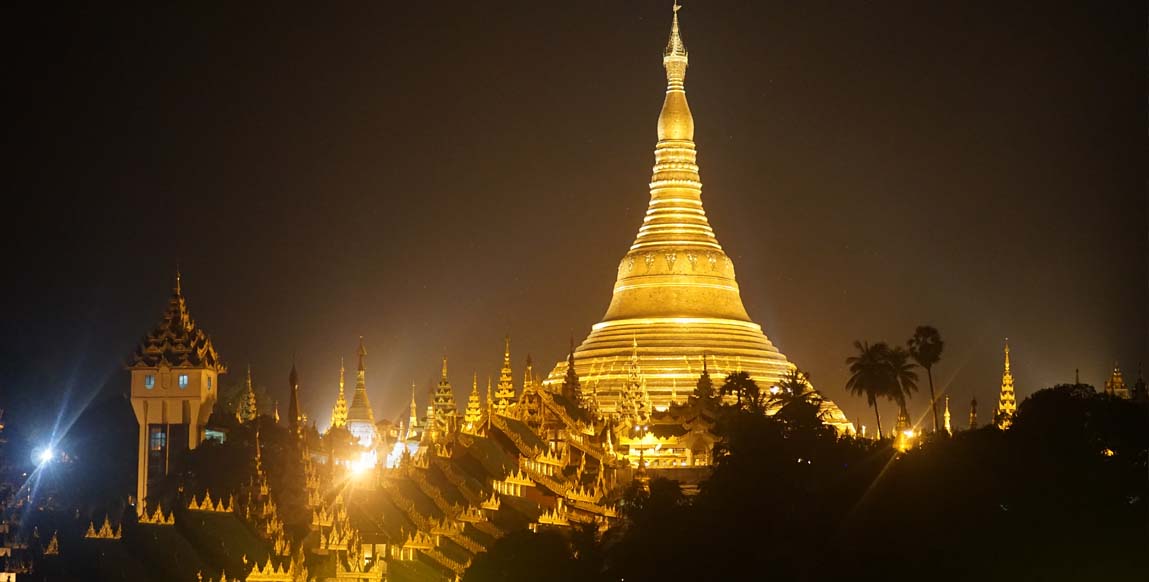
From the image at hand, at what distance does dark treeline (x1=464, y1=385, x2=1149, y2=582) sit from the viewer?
36.4m

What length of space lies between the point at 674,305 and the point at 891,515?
33313 millimetres

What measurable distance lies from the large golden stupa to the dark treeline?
26.0m

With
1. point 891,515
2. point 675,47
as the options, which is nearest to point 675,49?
point 675,47

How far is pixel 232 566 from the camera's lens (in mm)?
41281

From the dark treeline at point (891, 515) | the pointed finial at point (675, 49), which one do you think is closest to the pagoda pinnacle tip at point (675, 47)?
the pointed finial at point (675, 49)

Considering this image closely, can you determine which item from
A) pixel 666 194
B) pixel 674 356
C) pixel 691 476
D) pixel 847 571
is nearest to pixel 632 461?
pixel 691 476

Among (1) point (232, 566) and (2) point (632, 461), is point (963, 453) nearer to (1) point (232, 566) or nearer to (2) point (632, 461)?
(1) point (232, 566)

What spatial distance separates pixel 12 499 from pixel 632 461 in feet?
54.4

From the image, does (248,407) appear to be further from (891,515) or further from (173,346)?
(891,515)

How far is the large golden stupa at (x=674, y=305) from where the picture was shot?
68500mm

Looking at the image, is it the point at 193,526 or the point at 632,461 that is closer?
the point at 193,526

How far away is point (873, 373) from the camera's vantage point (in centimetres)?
6050

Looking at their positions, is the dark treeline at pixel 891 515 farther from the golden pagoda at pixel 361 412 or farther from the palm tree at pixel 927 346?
the golden pagoda at pixel 361 412

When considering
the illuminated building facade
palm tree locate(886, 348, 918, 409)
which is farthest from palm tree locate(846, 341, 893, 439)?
the illuminated building facade
